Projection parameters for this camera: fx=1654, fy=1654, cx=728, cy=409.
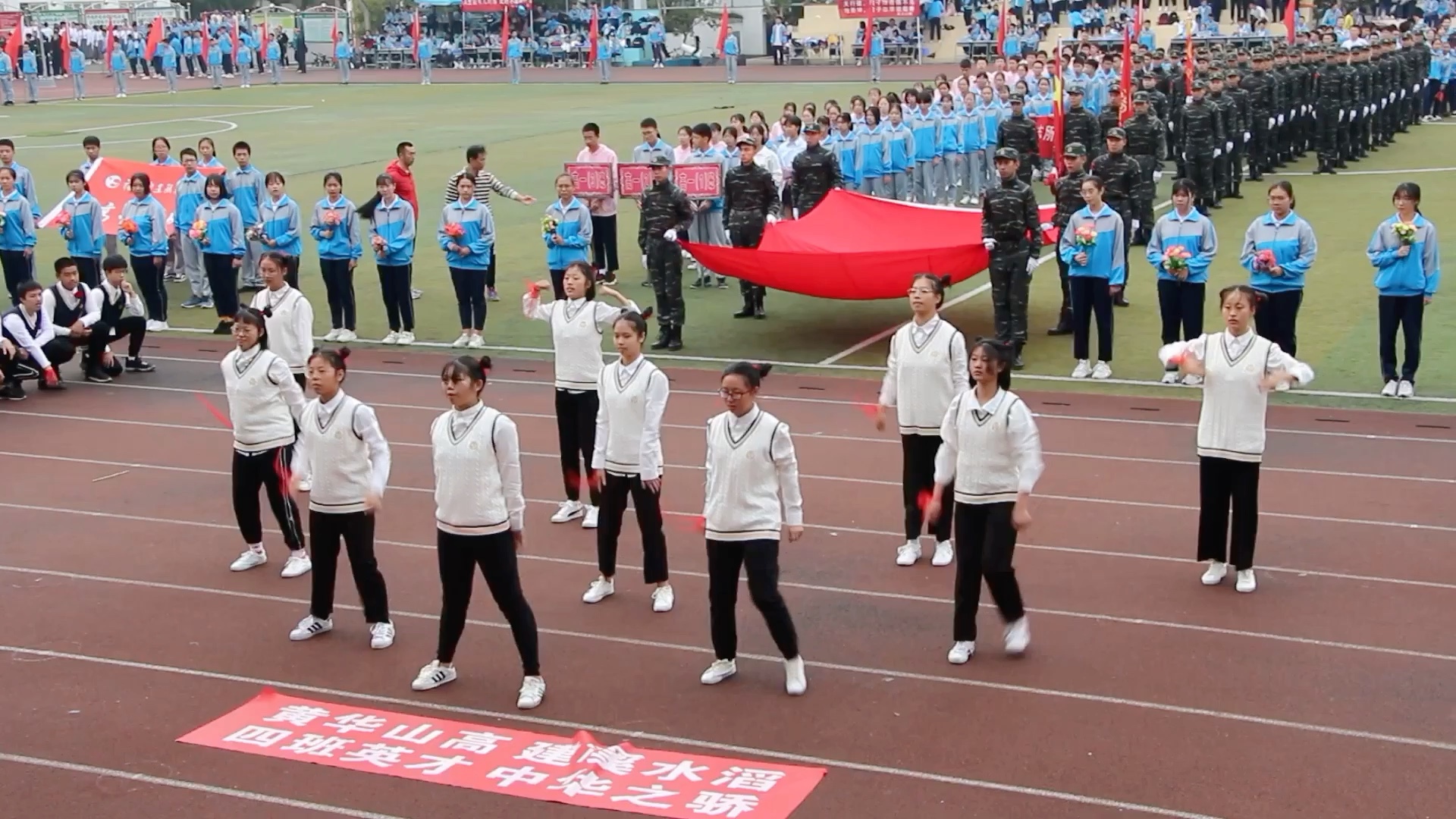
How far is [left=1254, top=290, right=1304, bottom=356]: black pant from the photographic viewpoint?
506 inches

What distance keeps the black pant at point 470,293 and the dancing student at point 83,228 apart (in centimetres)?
400

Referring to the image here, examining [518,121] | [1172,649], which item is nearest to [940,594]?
[1172,649]

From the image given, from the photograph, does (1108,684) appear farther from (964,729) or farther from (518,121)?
(518,121)

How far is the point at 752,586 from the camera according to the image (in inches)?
300

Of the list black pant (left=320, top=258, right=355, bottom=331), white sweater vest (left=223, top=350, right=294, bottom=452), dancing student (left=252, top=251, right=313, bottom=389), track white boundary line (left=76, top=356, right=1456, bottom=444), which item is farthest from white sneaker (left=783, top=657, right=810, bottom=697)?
black pant (left=320, top=258, right=355, bottom=331)

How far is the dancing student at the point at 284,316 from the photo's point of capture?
1100cm

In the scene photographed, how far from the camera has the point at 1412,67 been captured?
31.9 m

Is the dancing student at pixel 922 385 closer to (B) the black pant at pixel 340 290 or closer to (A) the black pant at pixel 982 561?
(A) the black pant at pixel 982 561

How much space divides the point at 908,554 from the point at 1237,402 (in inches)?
81.4

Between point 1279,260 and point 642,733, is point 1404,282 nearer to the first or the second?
point 1279,260

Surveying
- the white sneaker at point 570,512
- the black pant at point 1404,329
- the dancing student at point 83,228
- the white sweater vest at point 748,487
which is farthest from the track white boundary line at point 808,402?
the white sweater vest at point 748,487

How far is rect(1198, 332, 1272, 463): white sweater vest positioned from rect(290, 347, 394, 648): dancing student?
434 centimetres

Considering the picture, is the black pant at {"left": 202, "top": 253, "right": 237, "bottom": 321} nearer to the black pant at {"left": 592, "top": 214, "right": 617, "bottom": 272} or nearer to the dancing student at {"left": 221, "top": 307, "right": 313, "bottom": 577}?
the black pant at {"left": 592, "top": 214, "right": 617, "bottom": 272}

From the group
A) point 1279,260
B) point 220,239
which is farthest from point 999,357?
point 220,239
